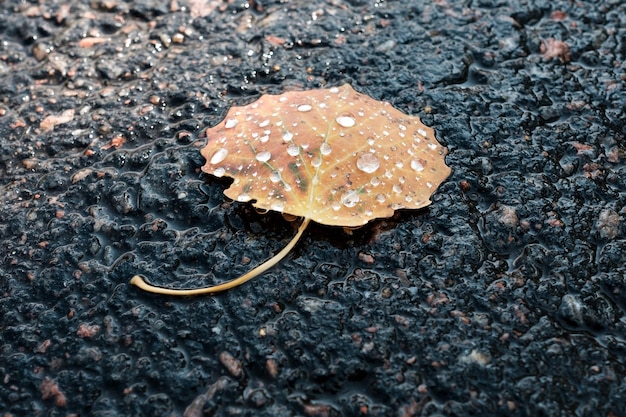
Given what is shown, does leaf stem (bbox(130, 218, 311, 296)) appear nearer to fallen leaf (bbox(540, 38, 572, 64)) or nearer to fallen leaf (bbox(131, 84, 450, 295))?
fallen leaf (bbox(131, 84, 450, 295))

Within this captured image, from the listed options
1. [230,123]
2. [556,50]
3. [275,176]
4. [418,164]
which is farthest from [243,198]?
[556,50]

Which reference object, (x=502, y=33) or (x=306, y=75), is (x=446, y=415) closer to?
(x=306, y=75)

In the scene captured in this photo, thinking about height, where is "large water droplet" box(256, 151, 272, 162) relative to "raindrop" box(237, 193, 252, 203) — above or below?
above

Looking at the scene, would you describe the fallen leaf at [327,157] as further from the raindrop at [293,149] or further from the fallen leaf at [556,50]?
the fallen leaf at [556,50]

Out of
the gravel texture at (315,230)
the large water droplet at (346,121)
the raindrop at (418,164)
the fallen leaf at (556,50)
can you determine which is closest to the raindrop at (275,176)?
the gravel texture at (315,230)

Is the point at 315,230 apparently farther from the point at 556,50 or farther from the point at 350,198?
the point at 556,50

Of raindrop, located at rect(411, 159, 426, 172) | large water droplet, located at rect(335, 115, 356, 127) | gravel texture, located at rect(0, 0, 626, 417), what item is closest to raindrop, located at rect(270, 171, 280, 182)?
gravel texture, located at rect(0, 0, 626, 417)

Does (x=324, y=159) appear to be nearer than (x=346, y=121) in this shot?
Yes
